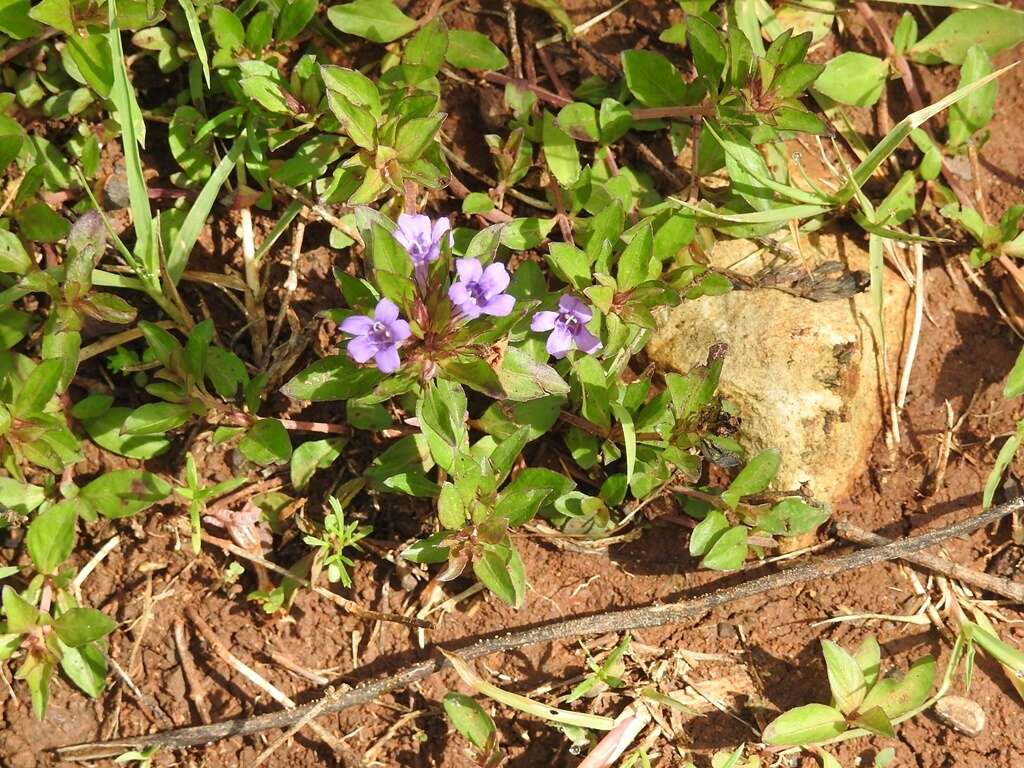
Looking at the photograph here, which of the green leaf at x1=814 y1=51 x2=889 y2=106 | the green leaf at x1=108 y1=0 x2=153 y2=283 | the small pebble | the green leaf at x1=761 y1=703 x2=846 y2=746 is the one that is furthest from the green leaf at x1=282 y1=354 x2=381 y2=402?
the small pebble

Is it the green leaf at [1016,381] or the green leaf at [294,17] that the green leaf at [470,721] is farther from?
the green leaf at [294,17]

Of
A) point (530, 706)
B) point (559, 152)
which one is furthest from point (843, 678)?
point (559, 152)

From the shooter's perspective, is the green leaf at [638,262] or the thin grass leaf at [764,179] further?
the thin grass leaf at [764,179]

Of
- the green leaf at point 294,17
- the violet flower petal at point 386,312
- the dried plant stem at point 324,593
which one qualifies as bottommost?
the dried plant stem at point 324,593

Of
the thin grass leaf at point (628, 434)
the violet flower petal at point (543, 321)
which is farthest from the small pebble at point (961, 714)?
the violet flower petal at point (543, 321)

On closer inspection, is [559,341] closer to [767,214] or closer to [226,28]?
[767,214]

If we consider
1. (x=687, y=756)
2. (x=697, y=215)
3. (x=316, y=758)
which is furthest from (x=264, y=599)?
(x=697, y=215)

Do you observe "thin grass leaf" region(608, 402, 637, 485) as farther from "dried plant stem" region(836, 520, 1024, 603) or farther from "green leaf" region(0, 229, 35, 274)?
"green leaf" region(0, 229, 35, 274)
